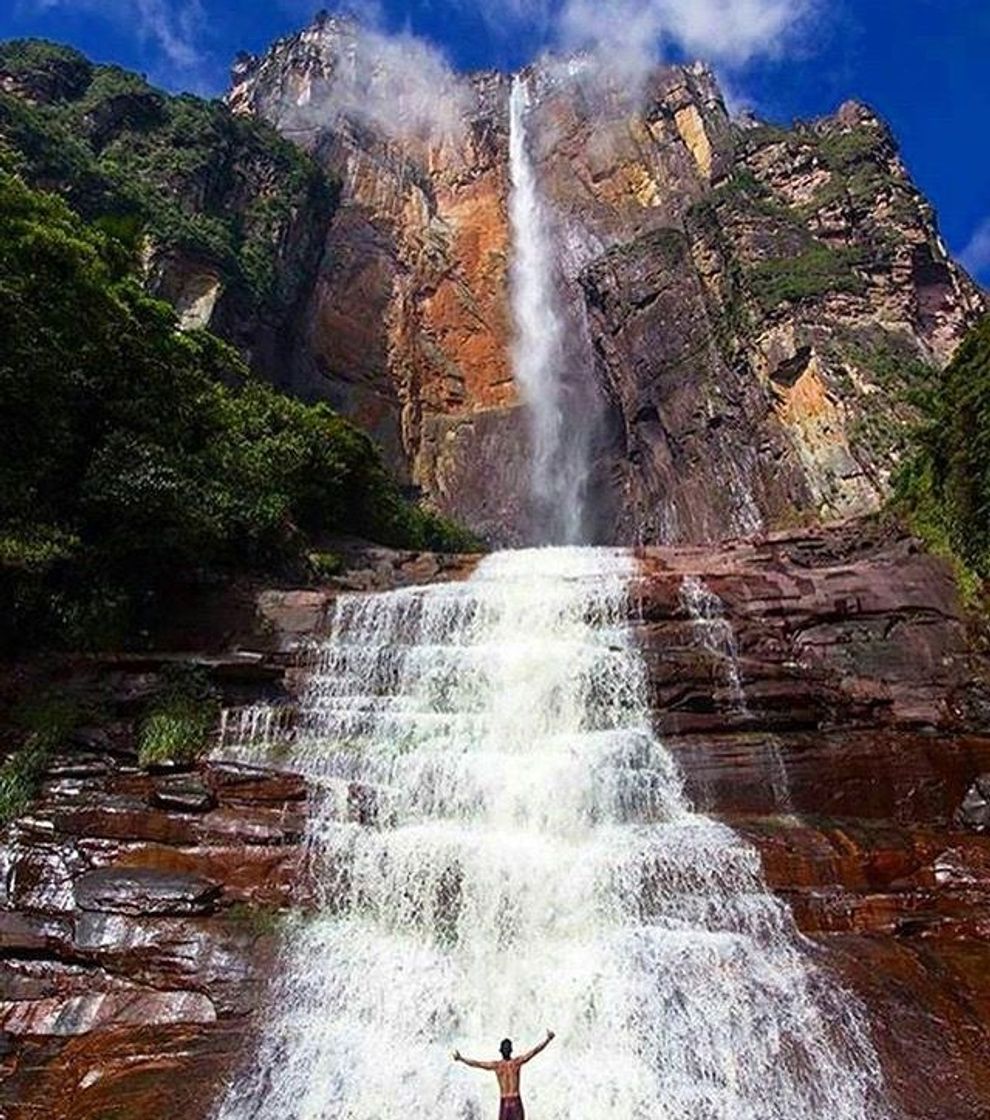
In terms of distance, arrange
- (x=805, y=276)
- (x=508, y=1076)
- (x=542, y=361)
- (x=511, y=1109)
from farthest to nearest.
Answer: (x=542, y=361) < (x=805, y=276) < (x=508, y=1076) < (x=511, y=1109)

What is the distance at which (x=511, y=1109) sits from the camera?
780 cm

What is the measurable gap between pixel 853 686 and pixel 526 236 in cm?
4572

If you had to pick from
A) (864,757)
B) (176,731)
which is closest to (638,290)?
(864,757)

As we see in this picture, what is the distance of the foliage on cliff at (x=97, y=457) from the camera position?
15.6 m

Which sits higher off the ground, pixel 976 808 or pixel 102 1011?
pixel 976 808

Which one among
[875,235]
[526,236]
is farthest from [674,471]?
[526,236]

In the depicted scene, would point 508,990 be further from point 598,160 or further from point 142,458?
point 598,160

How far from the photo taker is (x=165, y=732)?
45.4 ft

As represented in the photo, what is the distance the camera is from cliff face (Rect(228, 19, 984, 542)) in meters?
35.4

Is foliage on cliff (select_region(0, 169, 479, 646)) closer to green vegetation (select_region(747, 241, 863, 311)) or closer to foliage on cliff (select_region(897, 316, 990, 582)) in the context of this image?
foliage on cliff (select_region(897, 316, 990, 582))

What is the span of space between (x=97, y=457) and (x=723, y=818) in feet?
40.3

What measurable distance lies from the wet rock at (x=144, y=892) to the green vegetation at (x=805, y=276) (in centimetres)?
3276

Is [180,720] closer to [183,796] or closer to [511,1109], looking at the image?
[183,796]

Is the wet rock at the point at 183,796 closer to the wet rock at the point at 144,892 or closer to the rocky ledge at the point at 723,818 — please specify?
the rocky ledge at the point at 723,818
